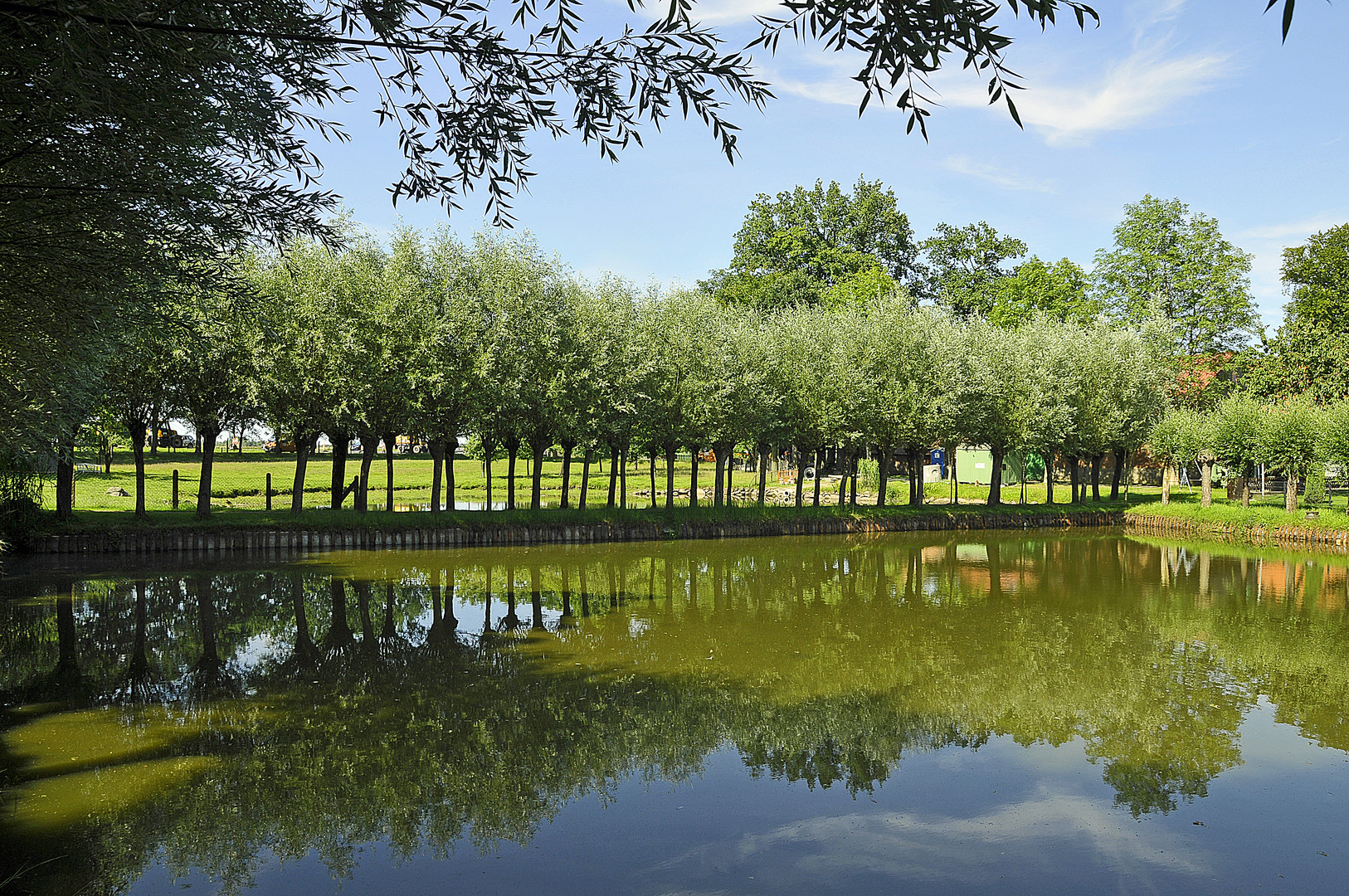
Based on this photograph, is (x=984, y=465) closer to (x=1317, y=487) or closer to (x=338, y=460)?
(x=1317, y=487)

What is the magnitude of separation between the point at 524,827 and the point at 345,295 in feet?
72.3

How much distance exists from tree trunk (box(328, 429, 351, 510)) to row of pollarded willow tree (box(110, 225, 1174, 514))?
120 millimetres

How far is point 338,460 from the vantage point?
92.3 feet

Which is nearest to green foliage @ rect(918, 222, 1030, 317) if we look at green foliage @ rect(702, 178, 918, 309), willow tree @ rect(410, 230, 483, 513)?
green foliage @ rect(702, 178, 918, 309)

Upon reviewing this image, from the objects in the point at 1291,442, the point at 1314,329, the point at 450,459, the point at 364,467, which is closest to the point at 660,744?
the point at 364,467

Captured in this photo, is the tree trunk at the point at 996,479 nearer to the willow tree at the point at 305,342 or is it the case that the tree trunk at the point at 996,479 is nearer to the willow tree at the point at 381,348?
the willow tree at the point at 381,348

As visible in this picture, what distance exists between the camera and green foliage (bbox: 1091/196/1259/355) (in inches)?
1953

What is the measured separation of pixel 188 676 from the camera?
1090 cm

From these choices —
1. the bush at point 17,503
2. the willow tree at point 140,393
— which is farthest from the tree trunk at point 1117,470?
the bush at point 17,503

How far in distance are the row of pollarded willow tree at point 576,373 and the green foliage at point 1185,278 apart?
9757 mm

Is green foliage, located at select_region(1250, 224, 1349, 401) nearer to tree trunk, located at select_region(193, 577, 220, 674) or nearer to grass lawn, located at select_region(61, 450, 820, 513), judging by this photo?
grass lawn, located at select_region(61, 450, 820, 513)

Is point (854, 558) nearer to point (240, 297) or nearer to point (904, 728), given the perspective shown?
point (904, 728)

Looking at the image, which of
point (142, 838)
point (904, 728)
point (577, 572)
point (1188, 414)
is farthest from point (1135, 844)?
point (1188, 414)

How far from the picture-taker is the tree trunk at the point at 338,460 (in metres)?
27.1
